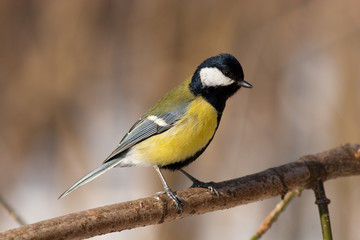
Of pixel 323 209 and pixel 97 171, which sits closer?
pixel 323 209

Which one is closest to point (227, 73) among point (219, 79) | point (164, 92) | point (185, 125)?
point (219, 79)

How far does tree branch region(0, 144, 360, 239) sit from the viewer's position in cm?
118

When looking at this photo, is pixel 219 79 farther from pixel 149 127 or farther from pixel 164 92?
pixel 164 92

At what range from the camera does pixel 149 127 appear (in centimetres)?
188

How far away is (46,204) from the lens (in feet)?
10.8

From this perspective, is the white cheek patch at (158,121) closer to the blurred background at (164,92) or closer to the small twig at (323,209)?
the small twig at (323,209)

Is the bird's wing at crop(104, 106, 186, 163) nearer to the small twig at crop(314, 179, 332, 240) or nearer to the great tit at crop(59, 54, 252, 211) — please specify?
the great tit at crop(59, 54, 252, 211)

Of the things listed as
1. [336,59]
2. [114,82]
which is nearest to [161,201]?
[336,59]

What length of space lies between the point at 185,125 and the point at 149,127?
6.2 inches

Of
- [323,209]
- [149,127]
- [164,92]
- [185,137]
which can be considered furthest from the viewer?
[164,92]

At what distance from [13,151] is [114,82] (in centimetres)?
87

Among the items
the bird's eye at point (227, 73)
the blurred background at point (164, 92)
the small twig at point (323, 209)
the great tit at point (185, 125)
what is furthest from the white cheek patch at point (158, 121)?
the blurred background at point (164, 92)

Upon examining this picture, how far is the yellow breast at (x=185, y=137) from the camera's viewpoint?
1774 mm

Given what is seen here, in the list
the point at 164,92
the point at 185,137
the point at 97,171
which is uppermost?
the point at 164,92
